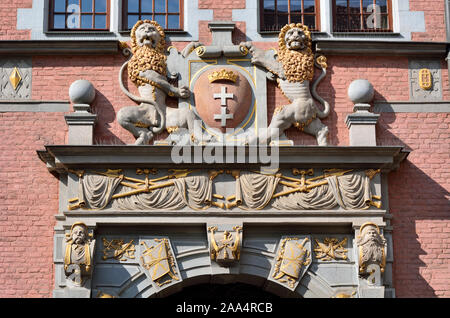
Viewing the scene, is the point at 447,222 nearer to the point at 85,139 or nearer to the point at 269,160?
the point at 269,160

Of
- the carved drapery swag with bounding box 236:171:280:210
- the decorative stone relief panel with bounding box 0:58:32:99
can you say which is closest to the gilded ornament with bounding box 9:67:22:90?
the decorative stone relief panel with bounding box 0:58:32:99

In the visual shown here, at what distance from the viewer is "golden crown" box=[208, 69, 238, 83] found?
48.9 ft

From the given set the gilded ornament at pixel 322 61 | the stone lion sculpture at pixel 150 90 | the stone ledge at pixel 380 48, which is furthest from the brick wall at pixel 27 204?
the stone ledge at pixel 380 48

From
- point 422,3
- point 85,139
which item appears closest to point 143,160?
point 85,139

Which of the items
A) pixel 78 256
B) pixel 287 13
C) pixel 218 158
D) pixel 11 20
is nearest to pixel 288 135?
pixel 218 158

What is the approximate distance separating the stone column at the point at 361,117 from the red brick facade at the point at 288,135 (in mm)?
177

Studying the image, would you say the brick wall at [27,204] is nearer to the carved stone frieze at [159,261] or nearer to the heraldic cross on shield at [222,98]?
the carved stone frieze at [159,261]

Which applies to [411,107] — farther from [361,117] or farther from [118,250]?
[118,250]

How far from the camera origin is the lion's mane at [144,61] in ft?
49.1

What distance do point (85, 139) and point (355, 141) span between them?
384 cm

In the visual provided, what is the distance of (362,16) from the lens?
15672 mm

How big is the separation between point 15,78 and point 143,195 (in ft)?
8.89

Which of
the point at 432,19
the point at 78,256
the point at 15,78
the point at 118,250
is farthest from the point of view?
the point at 432,19

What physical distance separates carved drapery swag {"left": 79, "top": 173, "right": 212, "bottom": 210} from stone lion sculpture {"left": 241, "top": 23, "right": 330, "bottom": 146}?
1225 mm
